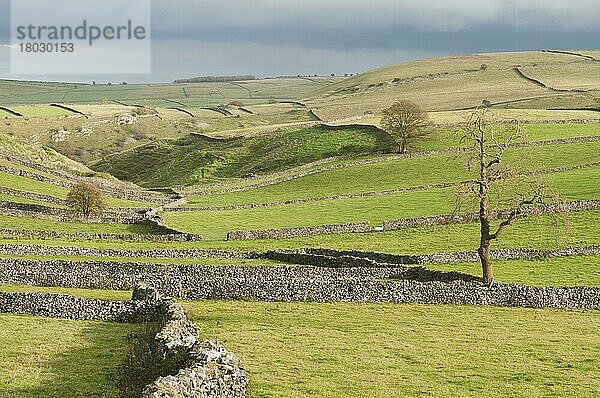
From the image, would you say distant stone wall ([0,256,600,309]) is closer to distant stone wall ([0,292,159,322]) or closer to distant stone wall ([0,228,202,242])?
distant stone wall ([0,292,159,322])

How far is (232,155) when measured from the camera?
12631cm

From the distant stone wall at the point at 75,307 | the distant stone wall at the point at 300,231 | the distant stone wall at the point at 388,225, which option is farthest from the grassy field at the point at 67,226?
the distant stone wall at the point at 75,307

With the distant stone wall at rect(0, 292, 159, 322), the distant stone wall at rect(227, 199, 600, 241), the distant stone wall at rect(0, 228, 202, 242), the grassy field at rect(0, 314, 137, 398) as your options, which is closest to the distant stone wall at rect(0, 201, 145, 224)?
the distant stone wall at rect(0, 228, 202, 242)

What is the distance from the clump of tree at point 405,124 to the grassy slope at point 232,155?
10.8 feet

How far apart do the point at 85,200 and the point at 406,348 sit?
4939 centimetres

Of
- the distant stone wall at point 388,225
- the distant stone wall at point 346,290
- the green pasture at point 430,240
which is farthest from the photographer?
the distant stone wall at point 388,225

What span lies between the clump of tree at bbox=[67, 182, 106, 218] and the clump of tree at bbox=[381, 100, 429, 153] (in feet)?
141

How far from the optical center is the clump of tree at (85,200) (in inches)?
2790

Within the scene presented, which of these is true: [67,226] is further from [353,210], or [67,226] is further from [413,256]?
[413,256]

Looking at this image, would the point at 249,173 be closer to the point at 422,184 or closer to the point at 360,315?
the point at 422,184

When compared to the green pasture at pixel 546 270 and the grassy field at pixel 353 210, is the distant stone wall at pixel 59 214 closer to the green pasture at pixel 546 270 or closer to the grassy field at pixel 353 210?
the grassy field at pixel 353 210

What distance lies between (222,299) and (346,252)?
1497cm

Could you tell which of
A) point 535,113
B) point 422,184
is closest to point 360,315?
point 422,184

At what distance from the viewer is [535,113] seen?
120375 millimetres
